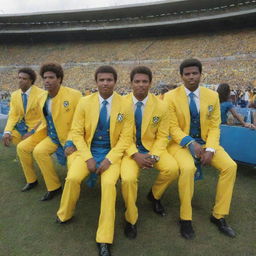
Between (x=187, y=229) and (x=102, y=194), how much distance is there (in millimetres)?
993

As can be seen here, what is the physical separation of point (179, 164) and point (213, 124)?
0.77 m

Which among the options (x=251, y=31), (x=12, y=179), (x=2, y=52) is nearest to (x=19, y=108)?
(x=12, y=179)

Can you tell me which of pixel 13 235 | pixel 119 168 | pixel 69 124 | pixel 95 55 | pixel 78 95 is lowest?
pixel 13 235

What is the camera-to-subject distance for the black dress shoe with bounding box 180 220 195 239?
275 centimetres

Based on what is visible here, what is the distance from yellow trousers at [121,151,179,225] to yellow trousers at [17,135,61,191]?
3.74 feet

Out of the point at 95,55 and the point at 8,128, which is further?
the point at 95,55

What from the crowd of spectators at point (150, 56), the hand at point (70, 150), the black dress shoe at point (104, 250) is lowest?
the black dress shoe at point (104, 250)

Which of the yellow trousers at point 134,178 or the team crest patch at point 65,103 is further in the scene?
the team crest patch at point 65,103

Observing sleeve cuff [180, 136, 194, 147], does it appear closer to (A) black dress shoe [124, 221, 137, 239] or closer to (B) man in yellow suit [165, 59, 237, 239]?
(B) man in yellow suit [165, 59, 237, 239]

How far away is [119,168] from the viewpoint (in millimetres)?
2895

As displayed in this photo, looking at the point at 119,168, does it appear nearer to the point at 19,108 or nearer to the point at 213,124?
the point at 213,124

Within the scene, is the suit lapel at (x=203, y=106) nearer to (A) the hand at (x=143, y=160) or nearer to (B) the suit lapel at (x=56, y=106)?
(A) the hand at (x=143, y=160)

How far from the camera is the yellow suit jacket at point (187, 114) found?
329 centimetres

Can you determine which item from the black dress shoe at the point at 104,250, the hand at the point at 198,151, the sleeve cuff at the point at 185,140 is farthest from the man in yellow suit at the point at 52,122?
the hand at the point at 198,151
